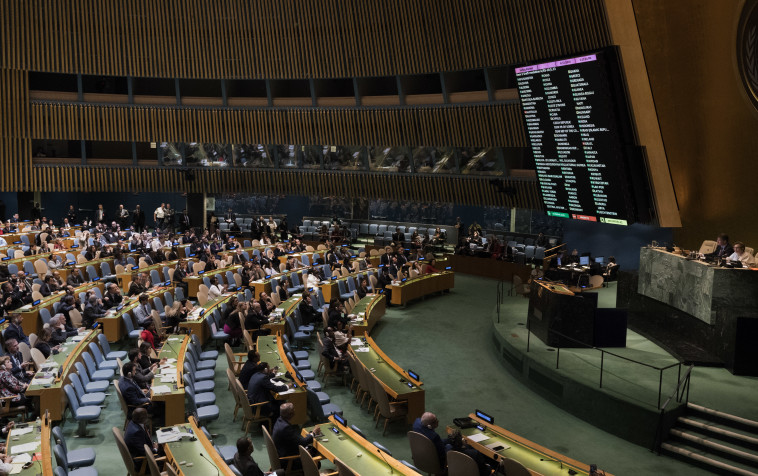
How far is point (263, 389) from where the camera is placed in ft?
28.6

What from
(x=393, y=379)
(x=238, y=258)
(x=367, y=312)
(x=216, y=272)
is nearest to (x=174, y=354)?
(x=393, y=379)

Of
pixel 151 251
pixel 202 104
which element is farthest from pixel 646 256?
pixel 202 104

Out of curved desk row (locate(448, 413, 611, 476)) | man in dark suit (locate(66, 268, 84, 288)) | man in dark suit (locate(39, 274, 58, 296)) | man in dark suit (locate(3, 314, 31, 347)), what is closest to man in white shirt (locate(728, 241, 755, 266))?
curved desk row (locate(448, 413, 611, 476))

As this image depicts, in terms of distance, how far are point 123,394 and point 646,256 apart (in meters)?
9.33

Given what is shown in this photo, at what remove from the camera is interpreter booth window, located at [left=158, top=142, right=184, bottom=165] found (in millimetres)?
23484

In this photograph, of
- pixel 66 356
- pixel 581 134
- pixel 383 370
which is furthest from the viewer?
pixel 581 134

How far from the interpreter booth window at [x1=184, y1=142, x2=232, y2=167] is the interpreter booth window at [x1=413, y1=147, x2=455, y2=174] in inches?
269

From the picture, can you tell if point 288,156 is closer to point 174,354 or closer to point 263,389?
point 174,354

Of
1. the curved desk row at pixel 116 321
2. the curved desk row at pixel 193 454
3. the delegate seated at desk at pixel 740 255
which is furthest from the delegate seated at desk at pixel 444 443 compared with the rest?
the curved desk row at pixel 116 321

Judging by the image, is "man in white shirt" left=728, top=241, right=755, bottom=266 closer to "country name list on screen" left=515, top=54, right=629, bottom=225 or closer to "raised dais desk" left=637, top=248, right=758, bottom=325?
"raised dais desk" left=637, top=248, right=758, bottom=325

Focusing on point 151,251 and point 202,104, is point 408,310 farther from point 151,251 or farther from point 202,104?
point 202,104

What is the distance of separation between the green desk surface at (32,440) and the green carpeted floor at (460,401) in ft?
3.06

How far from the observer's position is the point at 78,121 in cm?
2236

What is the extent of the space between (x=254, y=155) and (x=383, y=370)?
14.9 m
